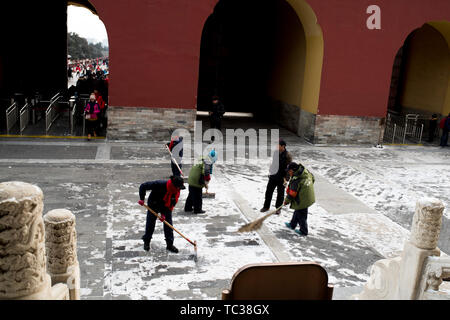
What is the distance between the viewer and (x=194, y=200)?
318 inches

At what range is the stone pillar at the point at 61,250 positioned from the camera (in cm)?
310

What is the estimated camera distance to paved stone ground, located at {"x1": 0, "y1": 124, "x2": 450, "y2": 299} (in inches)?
235

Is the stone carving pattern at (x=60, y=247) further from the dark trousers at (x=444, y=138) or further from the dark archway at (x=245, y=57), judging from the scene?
the dark trousers at (x=444, y=138)

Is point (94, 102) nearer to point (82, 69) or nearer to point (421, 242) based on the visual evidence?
point (421, 242)

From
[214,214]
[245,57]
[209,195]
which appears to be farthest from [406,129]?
[214,214]

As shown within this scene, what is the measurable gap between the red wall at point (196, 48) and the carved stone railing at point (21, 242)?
1178 cm

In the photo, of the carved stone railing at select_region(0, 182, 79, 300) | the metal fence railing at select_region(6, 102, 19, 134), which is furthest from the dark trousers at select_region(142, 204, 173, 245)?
the metal fence railing at select_region(6, 102, 19, 134)

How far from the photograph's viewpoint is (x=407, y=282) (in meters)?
4.43

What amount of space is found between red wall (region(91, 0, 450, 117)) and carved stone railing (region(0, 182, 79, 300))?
11778 millimetres

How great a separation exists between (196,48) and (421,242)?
1096cm

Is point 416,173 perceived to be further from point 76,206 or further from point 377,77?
point 76,206

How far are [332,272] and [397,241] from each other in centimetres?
200

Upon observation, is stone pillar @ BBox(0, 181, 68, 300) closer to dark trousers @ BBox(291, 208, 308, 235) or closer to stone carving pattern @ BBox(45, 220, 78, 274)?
stone carving pattern @ BBox(45, 220, 78, 274)

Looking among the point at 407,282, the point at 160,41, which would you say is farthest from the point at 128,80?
the point at 407,282
